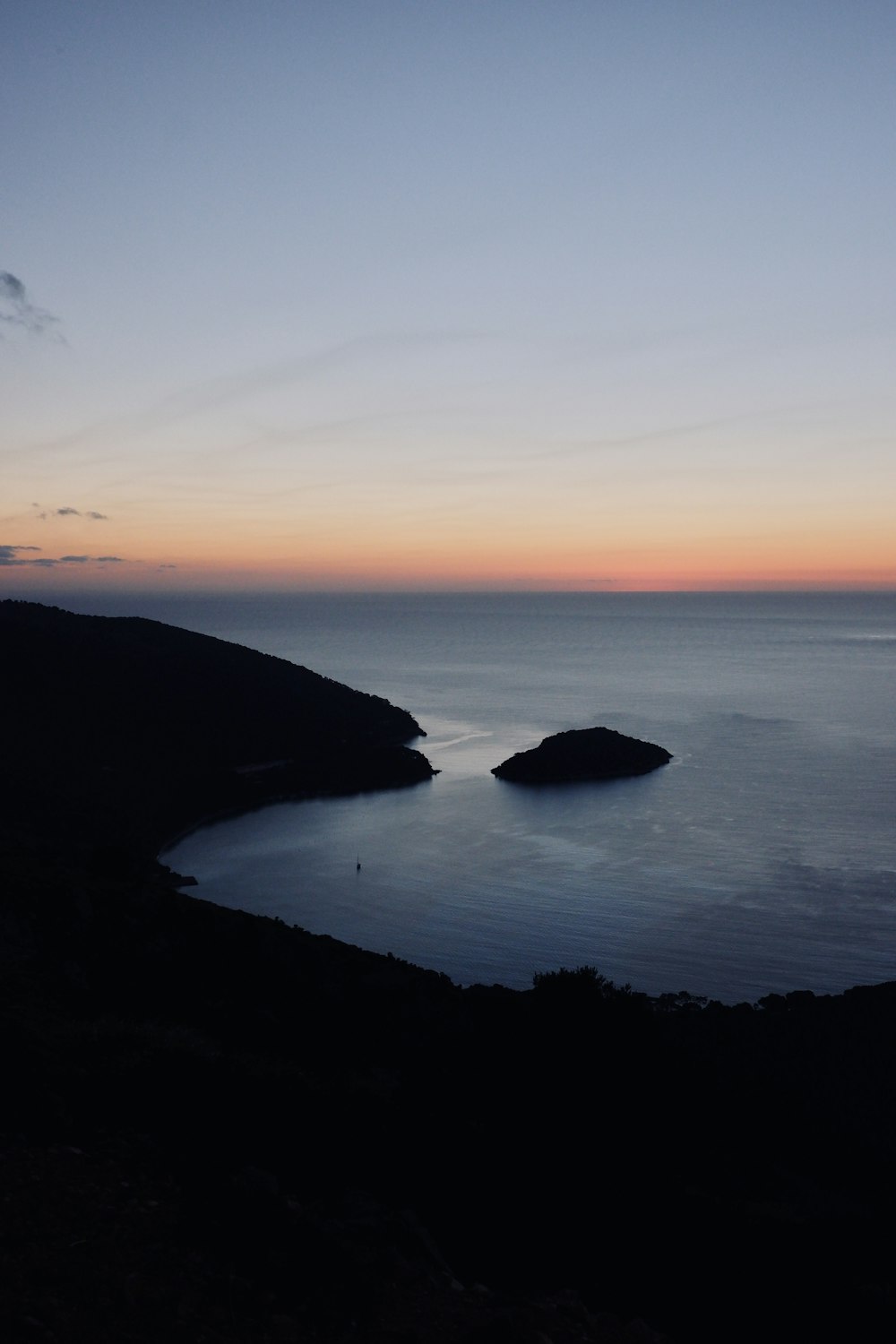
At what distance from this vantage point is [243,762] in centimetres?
7794

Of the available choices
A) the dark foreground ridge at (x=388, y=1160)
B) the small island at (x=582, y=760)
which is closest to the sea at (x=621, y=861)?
the small island at (x=582, y=760)

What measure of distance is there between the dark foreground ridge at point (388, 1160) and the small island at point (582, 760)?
51.1 meters

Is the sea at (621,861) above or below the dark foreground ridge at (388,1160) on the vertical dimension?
below

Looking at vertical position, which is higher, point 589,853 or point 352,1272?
point 352,1272

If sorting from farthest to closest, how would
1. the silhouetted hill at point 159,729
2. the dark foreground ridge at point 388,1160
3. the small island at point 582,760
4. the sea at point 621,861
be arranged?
the small island at point 582,760, the silhouetted hill at point 159,729, the sea at point 621,861, the dark foreground ridge at point 388,1160

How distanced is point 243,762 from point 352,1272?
72.4 meters

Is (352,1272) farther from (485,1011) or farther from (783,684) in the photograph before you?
A: (783,684)

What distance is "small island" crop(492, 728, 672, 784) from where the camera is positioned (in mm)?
77375

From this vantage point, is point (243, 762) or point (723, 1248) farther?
point (243, 762)

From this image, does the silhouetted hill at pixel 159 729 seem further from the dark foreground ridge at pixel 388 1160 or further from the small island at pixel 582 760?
the dark foreground ridge at pixel 388 1160

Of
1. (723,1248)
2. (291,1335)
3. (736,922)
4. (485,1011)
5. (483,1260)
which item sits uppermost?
(291,1335)

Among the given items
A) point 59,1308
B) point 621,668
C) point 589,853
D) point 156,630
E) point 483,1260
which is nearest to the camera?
point 59,1308

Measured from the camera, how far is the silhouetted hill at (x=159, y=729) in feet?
208

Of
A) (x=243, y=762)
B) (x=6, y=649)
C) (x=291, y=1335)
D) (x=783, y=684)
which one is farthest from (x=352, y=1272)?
(x=783, y=684)
